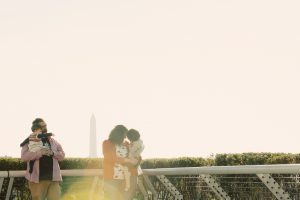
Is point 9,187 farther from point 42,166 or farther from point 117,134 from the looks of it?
point 117,134

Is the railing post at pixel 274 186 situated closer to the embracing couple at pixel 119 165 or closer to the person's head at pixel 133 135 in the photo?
the embracing couple at pixel 119 165

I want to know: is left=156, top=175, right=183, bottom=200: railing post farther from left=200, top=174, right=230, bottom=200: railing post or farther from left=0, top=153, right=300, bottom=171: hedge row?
left=0, top=153, right=300, bottom=171: hedge row

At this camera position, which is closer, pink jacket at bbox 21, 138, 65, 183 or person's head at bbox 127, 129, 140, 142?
pink jacket at bbox 21, 138, 65, 183

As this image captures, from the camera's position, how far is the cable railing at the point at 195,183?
7531 mm

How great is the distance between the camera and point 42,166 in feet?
30.8

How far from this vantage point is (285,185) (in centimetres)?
754

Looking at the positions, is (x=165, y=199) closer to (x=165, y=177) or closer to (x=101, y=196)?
(x=165, y=177)

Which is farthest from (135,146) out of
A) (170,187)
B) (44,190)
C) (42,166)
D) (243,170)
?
(243,170)

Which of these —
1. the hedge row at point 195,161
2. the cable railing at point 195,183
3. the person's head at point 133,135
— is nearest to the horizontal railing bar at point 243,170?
the cable railing at point 195,183

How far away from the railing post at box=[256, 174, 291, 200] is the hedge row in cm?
443

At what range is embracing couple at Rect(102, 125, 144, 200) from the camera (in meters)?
8.77

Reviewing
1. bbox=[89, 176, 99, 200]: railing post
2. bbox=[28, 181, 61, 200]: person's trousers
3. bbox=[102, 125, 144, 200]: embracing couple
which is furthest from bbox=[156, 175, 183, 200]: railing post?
bbox=[28, 181, 61, 200]: person's trousers

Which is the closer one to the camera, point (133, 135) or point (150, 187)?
point (133, 135)

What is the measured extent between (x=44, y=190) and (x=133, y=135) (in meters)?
1.75
